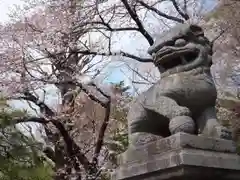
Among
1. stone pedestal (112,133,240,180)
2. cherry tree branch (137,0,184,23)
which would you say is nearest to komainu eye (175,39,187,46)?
stone pedestal (112,133,240,180)

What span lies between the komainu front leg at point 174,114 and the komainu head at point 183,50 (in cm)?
35

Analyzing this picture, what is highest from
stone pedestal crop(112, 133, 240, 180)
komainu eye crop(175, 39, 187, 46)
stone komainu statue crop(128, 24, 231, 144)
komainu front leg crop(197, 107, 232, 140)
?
komainu eye crop(175, 39, 187, 46)

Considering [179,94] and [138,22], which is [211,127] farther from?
[138,22]

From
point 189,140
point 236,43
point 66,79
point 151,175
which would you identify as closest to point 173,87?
point 189,140

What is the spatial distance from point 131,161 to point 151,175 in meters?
0.34

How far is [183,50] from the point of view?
12.1 feet

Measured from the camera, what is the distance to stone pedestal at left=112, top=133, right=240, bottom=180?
3.09 meters

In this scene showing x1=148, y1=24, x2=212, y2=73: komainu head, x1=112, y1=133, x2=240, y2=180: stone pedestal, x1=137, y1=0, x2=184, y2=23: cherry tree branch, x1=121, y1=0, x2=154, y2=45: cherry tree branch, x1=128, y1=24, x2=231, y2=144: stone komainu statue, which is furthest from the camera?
x1=137, y1=0, x2=184, y2=23: cherry tree branch

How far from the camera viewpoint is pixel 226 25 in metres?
10.5

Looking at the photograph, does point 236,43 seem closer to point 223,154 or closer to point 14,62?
point 14,62

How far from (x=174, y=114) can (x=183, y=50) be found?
24.0 inches

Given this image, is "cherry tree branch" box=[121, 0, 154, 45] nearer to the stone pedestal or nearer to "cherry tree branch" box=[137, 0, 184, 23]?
"cherry tree branch" box=[137, 0, 184, 23]

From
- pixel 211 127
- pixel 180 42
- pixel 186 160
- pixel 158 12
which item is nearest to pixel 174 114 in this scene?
pixel 211 127

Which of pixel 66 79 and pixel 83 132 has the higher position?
pixel 66 79
